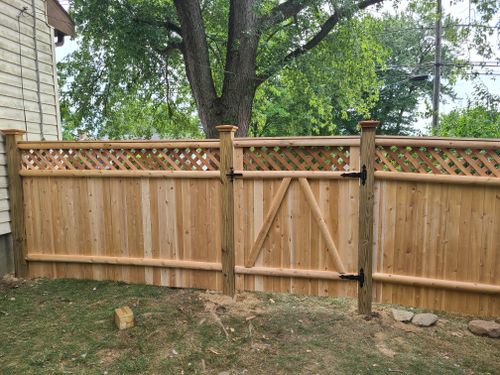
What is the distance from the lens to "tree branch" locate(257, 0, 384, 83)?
7090mm

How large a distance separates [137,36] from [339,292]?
626 cm

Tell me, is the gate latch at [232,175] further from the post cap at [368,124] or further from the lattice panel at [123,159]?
the post cap at [368,124]

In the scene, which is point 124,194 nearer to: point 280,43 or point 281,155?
point 281,155

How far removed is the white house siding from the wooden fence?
425 mm

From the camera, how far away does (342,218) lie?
376 centimetres

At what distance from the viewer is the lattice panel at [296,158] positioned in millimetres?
3730

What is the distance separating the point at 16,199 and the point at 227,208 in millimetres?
2568

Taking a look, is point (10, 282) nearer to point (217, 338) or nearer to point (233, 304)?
point (233, 304)

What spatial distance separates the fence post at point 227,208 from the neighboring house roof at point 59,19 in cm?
367

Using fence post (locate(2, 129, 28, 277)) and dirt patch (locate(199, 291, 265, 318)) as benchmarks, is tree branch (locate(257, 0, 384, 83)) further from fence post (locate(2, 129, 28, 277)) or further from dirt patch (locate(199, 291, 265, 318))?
dirt patch (locate(199, 291, 265, 318))

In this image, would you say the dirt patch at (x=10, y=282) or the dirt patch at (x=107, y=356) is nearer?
the dirt patch at (x=107, y=356)

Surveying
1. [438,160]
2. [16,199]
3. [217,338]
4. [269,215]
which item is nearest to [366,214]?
[438,160]

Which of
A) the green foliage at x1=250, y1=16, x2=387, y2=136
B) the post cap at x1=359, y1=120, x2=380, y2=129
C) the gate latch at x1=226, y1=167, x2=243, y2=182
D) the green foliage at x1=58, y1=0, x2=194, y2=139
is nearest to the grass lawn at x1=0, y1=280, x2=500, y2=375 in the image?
the gate latch at x1=226, y1=167, x2=243, y2=182

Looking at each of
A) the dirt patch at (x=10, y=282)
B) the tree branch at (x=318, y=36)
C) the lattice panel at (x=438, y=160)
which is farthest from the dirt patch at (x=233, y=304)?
the tree branch at (x=318, y=36)
